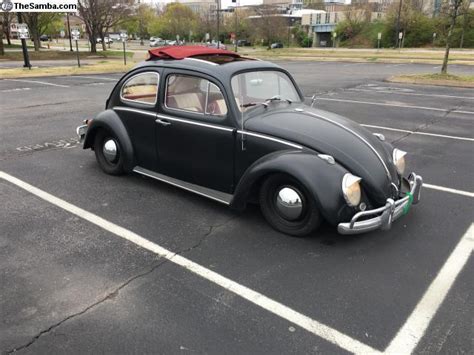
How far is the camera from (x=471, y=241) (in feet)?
13.6

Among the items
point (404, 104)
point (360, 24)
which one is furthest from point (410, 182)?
point (360, 24)

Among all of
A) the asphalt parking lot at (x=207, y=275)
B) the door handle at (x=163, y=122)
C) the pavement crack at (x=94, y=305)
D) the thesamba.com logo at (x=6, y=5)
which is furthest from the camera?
the thesamba.com logo at (x=6, y=5)

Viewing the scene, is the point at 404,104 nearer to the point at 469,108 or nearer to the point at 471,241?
the point at 469,108

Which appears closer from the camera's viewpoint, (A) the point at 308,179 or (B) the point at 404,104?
(A) the point at 308,179

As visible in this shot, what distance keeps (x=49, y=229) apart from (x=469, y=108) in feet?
39.5

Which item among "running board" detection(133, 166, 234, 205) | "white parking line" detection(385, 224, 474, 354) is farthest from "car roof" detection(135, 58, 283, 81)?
"white parking line" detection(385, 224, 474, 354)

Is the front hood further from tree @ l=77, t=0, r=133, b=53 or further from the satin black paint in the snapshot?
tree @ l=77, t=0, r=133, b=53

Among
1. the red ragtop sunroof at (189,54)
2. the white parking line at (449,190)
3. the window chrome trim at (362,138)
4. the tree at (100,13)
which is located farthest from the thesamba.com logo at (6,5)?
the tree at (100,13)

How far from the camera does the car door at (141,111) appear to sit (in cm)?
512

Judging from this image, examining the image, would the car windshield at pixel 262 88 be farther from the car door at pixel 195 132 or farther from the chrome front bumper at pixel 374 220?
the chrome front bumper at pixel 374 220

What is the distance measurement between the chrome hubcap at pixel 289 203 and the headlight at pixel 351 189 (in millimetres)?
457

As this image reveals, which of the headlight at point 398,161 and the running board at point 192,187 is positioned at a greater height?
the headlight at point 398,161

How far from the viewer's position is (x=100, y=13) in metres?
43.4

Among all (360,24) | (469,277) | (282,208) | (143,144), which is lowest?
(469,277)
